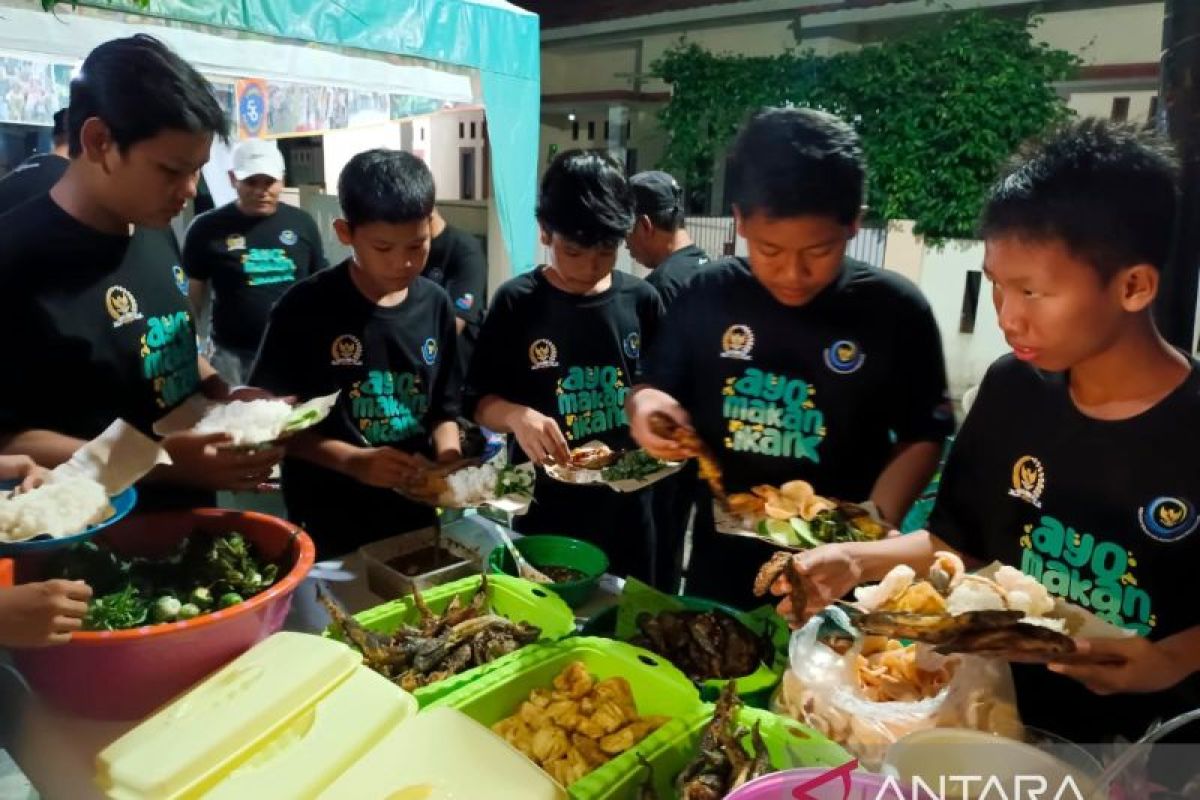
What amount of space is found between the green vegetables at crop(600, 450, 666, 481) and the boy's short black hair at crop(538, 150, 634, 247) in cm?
75

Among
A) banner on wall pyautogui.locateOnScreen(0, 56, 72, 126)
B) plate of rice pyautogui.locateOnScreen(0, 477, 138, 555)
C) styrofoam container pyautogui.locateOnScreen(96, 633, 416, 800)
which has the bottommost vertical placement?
styrofoam container pyautogui.locateOnScreen(96, 633, 416, 800)

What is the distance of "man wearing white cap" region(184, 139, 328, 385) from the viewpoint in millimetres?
5016

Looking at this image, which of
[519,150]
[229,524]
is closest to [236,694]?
[229,524]

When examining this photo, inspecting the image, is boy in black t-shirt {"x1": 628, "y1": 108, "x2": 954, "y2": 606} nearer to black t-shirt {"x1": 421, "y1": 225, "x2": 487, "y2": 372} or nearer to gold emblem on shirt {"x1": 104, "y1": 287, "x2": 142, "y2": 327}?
gold emblem on shirt {"x1": 104, "y1": 287, "x2": 142, "y2": 327}

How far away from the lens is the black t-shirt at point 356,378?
2441 mm

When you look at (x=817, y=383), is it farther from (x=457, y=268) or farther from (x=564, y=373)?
(x=457, y=268)

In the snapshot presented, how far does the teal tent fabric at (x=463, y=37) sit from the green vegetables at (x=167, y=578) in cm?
248

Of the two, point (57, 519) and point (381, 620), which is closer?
point (57, 519)

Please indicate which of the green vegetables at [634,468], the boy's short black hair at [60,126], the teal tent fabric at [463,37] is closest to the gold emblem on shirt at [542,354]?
the green vegetables at [634,468]

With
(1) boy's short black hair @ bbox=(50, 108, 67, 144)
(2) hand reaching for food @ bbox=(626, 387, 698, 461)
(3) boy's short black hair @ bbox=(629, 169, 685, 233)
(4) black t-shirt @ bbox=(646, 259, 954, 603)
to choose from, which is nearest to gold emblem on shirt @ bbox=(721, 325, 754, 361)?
(4) black t-shirt @ bbox=(646, 259, 954, 603)

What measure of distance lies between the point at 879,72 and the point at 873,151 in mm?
683

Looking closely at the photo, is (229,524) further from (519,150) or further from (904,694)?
(519,150)

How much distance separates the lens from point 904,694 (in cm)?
A: 132

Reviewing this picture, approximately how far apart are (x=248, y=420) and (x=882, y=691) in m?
1.52
